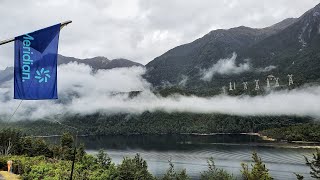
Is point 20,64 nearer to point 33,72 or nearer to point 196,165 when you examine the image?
point 33,72

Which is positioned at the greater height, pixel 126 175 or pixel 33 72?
pixel 33 72

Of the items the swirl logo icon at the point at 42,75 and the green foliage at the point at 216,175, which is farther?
the green foliage at the point at 216,175

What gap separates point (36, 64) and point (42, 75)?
60 centimetres

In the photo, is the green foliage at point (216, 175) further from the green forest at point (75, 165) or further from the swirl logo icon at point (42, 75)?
the swirl logo icon at point (42, 75)

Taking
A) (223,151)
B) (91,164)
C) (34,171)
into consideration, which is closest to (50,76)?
(34,171)

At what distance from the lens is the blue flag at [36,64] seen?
17.1 meters

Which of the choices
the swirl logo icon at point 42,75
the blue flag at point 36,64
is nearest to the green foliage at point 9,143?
the blue flag at point 36,64

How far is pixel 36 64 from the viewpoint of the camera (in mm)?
17531

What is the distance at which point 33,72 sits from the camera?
17.5m

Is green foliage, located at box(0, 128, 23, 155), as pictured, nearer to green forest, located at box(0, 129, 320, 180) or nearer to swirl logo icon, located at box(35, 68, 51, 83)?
green forest, located at box(0, 129, 320, 180)

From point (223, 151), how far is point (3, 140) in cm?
10886

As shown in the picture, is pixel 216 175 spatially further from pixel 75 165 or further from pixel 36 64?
pixel 36 64

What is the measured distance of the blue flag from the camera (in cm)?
1712

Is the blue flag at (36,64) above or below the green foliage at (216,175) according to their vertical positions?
above
